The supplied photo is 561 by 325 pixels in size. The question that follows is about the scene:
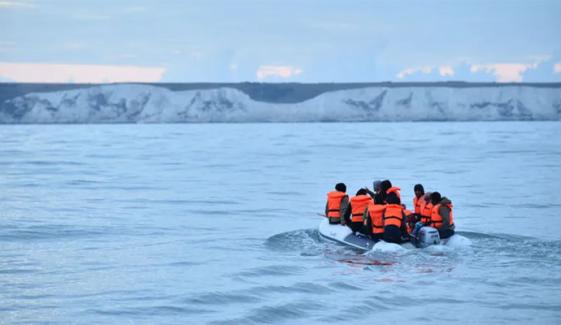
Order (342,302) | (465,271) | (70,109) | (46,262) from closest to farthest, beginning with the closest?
(342,302) → (465,271) → (46,262) → (70,109)

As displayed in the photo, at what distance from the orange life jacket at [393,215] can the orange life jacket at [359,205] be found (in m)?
1.23

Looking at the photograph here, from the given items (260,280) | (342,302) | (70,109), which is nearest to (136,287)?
(260,280)

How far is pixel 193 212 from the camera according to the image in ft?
87.4

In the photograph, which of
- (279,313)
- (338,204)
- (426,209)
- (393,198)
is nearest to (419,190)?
(426,209)

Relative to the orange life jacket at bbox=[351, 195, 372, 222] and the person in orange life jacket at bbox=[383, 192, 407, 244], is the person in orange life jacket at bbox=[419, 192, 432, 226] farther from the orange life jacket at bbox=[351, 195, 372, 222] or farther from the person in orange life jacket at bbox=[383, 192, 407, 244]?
the orange life jacket at bbox=[351, 195, 372, 222]

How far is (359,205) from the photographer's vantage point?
62.2 ft

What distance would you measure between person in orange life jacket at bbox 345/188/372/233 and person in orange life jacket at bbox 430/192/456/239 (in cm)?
136

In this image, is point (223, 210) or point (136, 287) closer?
point (136, 287)

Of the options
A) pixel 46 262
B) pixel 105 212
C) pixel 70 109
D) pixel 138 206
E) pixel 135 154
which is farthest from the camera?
pixel 70 109

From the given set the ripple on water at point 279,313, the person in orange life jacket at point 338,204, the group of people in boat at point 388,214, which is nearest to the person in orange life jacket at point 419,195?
the group of people in boat at point 388,214

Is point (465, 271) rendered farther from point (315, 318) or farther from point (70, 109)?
point (70, 109)

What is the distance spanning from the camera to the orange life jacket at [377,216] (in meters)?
17.9

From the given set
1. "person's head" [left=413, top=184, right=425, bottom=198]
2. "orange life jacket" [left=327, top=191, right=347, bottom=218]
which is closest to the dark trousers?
"person's head" [left=413, top=184, right=425, bottom=198]

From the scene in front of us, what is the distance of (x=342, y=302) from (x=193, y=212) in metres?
12.9
